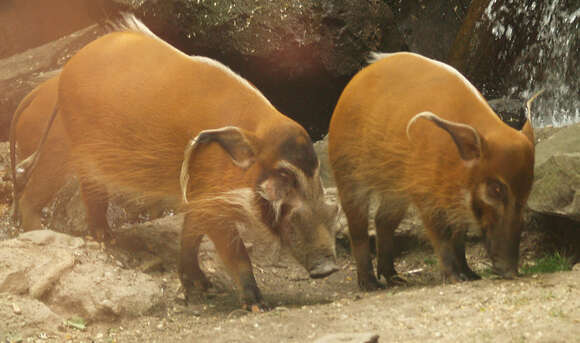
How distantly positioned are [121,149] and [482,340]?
103 inches

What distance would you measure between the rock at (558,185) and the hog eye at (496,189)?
0.84m

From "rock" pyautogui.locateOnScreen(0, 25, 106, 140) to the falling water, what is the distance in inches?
177

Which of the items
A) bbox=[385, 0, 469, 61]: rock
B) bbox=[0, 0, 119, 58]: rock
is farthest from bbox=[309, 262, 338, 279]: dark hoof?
bbox=[0, 0, 119, 58]: rock

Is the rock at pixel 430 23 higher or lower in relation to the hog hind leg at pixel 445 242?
higher

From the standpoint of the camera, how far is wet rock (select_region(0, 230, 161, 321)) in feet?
13.3

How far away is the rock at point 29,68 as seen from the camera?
311 inches

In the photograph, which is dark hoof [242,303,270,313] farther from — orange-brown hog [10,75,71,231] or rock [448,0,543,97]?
rock [448,0,543,97]

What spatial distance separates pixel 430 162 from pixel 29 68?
597 centimetres

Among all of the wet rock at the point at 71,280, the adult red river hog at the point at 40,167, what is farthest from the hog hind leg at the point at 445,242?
the adult red river hog at the point at 40,167

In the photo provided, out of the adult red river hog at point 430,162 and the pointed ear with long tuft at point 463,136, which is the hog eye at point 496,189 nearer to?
the adult red river hog at point 430,162

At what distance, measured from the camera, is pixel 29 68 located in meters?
8.75

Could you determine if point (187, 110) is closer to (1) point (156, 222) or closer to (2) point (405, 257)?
(1) point (156, 222)

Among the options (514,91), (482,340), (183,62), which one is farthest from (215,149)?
(514,91)

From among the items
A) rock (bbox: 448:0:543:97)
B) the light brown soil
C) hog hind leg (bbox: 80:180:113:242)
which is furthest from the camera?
rock (bbox: 448:0:543:97)
